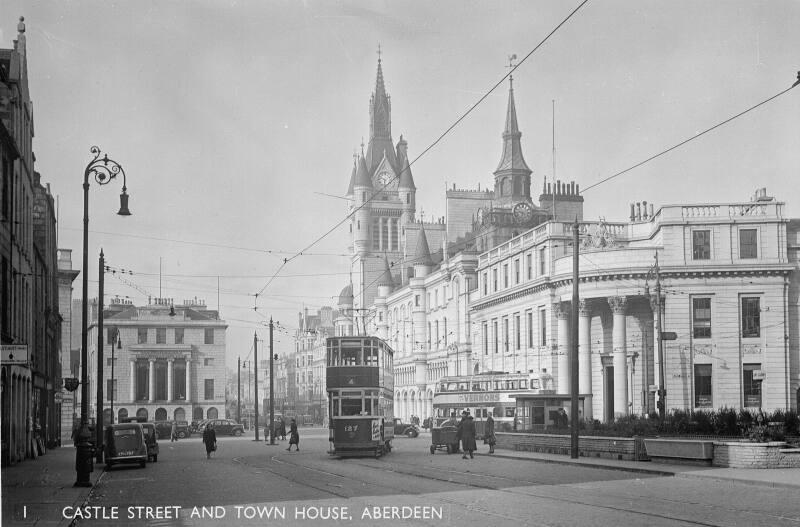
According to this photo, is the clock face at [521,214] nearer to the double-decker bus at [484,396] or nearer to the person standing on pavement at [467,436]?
the double-decker bus at [484,396]

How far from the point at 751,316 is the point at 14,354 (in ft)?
158

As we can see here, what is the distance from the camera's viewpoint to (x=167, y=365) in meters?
125

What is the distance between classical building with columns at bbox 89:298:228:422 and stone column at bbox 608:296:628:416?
72.6m

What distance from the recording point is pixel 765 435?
91.1 feet

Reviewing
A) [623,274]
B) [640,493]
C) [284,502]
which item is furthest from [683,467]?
[623,274]

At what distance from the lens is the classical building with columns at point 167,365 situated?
124312mm

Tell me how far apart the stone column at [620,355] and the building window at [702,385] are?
13.0 ft

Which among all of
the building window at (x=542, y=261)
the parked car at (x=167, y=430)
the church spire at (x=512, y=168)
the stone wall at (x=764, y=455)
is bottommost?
the parked car at (x=167, y=430)

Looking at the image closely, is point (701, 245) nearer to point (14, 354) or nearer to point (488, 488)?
point (488, 488)

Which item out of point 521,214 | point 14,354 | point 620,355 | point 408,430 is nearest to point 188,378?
point 521,214

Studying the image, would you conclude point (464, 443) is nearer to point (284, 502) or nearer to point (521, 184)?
point (284, 502)

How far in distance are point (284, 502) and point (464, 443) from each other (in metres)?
18.2

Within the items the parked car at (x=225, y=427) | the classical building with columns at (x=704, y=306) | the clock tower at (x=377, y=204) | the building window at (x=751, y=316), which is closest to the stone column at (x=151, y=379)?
the clock tower at (x=377, y=204)

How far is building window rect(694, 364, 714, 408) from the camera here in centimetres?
6072
